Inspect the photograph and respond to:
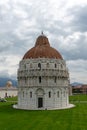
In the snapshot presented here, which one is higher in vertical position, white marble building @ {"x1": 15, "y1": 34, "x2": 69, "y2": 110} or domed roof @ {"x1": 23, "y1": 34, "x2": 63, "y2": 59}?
domed roof @ {"x1": 23, "y1": 34, "x2": 63, "y2": 59}

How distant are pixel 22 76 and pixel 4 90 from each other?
77.5 m

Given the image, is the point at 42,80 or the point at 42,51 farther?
the point at 42,51

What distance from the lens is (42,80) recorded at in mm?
68938

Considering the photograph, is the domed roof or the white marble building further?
the domed roof

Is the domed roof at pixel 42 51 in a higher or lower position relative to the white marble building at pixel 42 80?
higher

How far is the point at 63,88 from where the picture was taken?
71.6 meters

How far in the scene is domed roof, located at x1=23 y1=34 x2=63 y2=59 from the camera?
70.3 m

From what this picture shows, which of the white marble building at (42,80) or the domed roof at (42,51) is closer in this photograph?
the white marble building at (42,80)

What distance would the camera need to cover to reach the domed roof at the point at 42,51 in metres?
70.3

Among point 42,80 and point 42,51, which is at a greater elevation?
point 42,51

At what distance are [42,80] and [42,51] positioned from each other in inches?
309

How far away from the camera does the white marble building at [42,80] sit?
226 feet

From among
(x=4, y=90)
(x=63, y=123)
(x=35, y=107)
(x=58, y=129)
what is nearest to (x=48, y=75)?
(x=35, y=107)

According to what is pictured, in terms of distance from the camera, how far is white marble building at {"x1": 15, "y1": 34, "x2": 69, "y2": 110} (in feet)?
226
